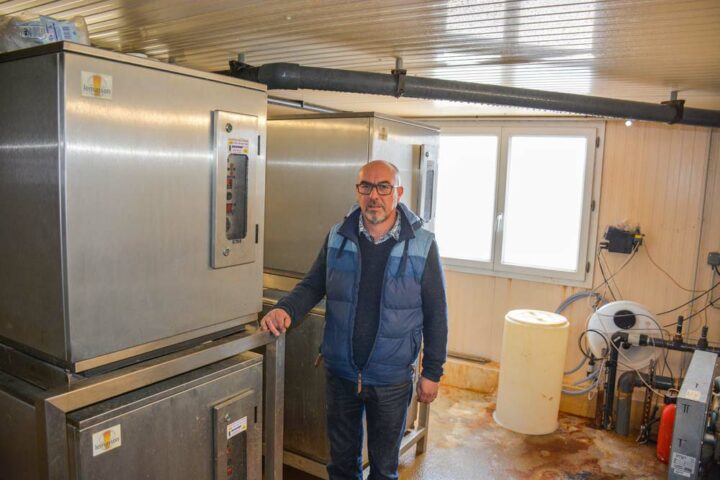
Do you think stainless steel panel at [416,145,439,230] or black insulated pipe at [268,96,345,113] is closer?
stainless steel panel at [416,145,439,230]

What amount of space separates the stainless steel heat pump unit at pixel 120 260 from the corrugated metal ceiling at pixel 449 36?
42cm

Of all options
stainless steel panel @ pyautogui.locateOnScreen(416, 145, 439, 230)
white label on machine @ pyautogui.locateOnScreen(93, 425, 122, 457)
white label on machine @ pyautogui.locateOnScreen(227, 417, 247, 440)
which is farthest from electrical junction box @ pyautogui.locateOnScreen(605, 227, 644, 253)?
white label on machine @ pyautogui.locateOnScreen(93, 425, 122, 457)

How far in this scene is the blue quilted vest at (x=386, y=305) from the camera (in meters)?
2.19

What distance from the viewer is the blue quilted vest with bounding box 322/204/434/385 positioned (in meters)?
2.19

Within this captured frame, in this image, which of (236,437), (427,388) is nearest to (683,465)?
(427,388)

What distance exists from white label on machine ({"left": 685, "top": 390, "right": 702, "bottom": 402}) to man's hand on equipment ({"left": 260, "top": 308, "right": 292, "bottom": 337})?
1.68 m

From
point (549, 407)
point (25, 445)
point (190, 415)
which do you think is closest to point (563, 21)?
point (190, 415)

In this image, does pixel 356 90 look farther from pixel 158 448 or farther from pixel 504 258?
pixel 504 258

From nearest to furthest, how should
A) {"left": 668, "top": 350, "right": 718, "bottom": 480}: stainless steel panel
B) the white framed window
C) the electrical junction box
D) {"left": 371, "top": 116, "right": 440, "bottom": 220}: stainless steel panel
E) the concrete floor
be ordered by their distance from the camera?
{"left": 668, "top": 350, "right": 718, "bottom": 480}: stainless steel panel < {"left": 371, "top": 116, "right": 440, "bottom": 220}: stainless steel panel < the concrete floor < the electrical junction box < the white framed window

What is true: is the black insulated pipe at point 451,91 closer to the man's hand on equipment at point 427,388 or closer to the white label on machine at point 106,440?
the man's hand on equipment at point 427,388

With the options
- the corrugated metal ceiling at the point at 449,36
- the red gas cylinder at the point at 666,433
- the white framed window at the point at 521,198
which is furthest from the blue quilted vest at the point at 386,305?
the white framed window at the point at 521,198

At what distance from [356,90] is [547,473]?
265cm

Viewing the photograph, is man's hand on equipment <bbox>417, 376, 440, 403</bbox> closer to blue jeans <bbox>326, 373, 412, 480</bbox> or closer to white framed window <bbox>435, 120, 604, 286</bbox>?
blue jeans <bbox>326, 373, 412, 480</bbox>

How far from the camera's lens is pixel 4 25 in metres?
1.52
